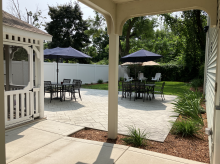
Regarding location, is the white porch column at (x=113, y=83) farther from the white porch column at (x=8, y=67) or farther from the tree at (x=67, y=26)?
the tree at (x=67, y=26)

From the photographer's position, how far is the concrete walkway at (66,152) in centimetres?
303

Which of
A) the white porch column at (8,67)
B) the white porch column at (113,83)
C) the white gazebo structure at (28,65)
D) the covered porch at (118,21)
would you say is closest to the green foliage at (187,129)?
the covered porch at (118,21)

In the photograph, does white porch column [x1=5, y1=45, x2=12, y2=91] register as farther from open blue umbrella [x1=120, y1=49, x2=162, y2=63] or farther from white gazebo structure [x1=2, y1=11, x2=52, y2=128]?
open blue umbrella [x1=120, y1=49, x2=162, y2=63]

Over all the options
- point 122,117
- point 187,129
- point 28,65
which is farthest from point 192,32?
point 28,65

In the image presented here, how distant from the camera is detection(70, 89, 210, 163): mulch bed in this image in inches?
132

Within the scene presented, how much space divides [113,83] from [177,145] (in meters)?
1.83

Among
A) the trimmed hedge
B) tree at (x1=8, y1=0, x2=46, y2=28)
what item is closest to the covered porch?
the trimmed hedge

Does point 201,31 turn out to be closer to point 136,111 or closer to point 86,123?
point 136,111

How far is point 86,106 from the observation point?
7512 mm

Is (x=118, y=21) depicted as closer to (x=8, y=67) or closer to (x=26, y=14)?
(x=8, y=67)

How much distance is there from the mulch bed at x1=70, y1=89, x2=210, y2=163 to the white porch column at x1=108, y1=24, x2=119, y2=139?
323 mm

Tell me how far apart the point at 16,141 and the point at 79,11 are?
2680cm

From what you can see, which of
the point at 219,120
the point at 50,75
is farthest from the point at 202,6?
the point at 50,75

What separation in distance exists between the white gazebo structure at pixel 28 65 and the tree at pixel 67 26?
2118cm
